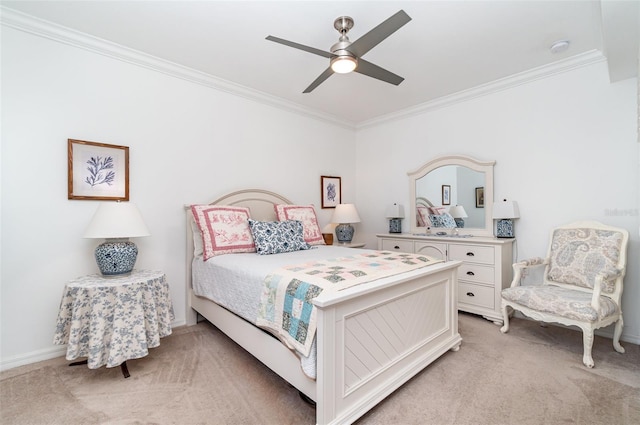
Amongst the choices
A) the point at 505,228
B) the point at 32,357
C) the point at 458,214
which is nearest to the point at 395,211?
the point at 458,214

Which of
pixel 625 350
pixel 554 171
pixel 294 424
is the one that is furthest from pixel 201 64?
pixel 625 350

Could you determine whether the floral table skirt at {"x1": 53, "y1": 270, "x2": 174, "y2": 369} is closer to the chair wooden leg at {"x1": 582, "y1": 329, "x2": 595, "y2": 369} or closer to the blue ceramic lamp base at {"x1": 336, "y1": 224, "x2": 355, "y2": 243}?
the blue ceramic lamp base at {"x1": 336, "y1": 224, "x2": 355, "y2": 243}

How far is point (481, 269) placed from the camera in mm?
3139

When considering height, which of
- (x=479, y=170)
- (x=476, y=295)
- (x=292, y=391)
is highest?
(x=479, y=170)

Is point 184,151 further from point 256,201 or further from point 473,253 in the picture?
point 473,253

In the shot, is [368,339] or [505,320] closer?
[368,339]

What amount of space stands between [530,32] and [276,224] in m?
2.77

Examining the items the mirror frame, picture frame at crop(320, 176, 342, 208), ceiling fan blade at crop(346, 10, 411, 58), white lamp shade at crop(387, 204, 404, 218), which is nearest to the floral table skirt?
ceiling fan blade at crop(346, 10, 411, 58)

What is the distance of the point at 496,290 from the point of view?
3.03 m

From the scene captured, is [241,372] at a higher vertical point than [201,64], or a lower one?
lower

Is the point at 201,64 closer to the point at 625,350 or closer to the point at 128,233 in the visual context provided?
the point at 128,233

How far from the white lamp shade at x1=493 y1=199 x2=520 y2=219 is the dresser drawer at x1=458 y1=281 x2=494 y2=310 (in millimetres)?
797

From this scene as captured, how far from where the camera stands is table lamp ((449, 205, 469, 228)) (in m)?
3.69

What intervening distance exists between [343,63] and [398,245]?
98.4 inches
